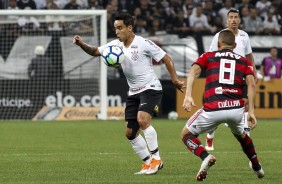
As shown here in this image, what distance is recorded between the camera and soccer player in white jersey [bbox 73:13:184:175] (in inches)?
466

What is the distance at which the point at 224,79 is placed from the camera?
1044 cm

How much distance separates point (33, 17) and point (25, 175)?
15.6m

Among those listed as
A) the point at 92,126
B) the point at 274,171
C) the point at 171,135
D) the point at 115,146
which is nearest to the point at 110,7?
the point at 92,126

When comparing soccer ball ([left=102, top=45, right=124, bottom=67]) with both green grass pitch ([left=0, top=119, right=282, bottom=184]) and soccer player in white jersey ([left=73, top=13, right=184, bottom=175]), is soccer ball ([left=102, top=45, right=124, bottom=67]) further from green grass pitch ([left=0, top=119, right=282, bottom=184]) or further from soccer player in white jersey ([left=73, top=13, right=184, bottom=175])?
green grass pitch ([left=0, top=119, right=282, bottom=184])

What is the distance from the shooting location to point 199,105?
86.1 ft

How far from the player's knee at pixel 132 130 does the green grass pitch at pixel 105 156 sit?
0.47m

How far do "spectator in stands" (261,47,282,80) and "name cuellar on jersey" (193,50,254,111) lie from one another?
643 inches

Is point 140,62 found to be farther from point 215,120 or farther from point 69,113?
point 69,113

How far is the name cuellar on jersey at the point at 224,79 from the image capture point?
10414mm

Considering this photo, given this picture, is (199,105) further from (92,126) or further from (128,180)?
(128,180)

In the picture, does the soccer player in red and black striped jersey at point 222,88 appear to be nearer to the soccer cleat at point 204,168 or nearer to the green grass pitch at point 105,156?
the soccer cleat at point 204,168

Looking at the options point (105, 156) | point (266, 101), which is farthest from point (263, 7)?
point (105, 156)

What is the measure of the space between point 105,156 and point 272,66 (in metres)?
13.2

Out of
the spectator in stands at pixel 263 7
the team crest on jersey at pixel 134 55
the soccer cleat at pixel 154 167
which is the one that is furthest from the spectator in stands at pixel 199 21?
the soccer cleat at pixel 154 167
